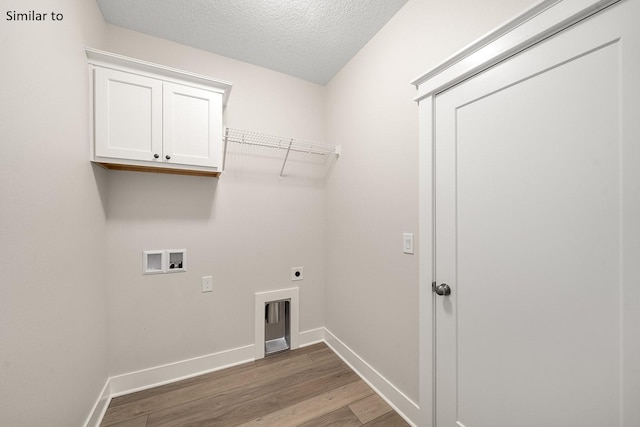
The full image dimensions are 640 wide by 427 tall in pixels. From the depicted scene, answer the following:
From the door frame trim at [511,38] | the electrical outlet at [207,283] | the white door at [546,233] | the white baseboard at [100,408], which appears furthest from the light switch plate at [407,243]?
the white baseboard at [100,408]

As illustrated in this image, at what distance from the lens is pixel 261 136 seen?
7.20 feet

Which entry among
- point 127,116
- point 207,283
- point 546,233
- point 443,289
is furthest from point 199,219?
point 546,233

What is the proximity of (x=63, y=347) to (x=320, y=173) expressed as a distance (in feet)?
7.01

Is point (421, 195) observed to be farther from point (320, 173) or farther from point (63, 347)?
point (63, 347)

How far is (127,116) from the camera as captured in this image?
1.53 m

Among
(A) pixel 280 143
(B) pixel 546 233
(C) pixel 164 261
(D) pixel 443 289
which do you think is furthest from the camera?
(A) pixel 280 143

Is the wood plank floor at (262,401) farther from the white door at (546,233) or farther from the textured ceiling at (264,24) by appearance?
the textured ceiling at (264,24)

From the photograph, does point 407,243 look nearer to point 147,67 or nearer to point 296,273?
point 296,273

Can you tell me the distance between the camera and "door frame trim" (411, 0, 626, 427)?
96 cm

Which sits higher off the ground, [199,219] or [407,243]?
[199,219]

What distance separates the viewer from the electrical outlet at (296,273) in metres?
2.37

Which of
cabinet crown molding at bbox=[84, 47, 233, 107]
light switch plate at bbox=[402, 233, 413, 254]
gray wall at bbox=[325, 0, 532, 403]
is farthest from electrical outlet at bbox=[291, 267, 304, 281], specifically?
cabinet crown molding at bbox=[84, 47, 233, 107]

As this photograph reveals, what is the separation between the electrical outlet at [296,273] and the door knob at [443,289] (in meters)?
1.38

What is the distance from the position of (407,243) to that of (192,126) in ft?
5.68
